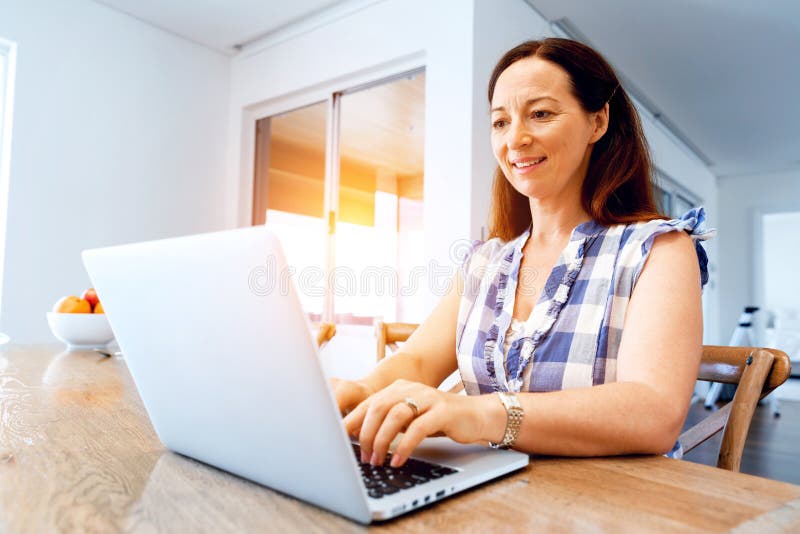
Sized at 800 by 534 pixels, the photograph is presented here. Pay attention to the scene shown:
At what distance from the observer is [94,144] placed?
3529 mm

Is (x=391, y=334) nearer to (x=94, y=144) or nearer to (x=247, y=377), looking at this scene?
(x=247, y=377)

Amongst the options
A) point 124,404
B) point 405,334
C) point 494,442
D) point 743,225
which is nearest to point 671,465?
point 494,442

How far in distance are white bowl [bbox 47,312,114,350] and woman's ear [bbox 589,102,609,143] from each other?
5.06ft

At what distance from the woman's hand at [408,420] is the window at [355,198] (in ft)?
8.49

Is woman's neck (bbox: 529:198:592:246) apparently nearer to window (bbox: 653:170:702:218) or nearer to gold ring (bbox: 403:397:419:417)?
gold ring (bbox: 403:397:419:417)

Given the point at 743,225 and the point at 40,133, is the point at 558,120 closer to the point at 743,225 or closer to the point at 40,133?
the point at 40,133

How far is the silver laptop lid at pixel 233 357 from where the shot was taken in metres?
0.42

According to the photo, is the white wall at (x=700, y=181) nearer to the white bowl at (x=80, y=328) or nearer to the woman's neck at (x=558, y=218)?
the woman's neck at (x=558, y=218)

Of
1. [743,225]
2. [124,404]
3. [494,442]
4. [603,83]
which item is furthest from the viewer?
[743,225]

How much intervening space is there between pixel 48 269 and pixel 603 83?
3.31m

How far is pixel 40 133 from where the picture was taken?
331 centimetres

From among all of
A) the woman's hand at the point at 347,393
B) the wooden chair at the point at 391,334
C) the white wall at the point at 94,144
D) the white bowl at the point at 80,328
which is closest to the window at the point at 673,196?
the white wall at the point at 94,144

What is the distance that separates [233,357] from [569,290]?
2.30 feet

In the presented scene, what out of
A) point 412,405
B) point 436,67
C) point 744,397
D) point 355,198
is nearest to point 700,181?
point 355,198
